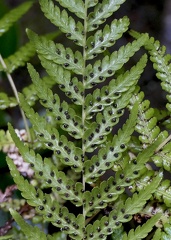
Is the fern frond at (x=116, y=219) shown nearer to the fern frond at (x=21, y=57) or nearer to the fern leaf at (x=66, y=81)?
the fern leaf at (x=66, y=81)

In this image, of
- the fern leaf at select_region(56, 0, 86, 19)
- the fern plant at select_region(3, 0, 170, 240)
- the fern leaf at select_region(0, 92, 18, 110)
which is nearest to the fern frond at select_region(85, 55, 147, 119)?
the fern plant at select_region(3, 0, 170, 240)

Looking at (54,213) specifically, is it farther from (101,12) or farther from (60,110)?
(101,12)

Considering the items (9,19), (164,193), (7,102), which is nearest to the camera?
(164,193)

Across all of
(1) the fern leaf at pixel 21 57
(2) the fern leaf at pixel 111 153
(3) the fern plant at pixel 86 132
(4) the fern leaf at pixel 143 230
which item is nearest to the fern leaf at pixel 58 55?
(3) the fern plant at pixel 86 132

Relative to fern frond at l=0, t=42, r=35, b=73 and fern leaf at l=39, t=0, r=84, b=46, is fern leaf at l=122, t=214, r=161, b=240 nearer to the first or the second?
fern leaf at l=39, t=0, r=84, b=46

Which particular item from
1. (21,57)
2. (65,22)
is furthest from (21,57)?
(65,22)

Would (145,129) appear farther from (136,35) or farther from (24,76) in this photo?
(24,76)
